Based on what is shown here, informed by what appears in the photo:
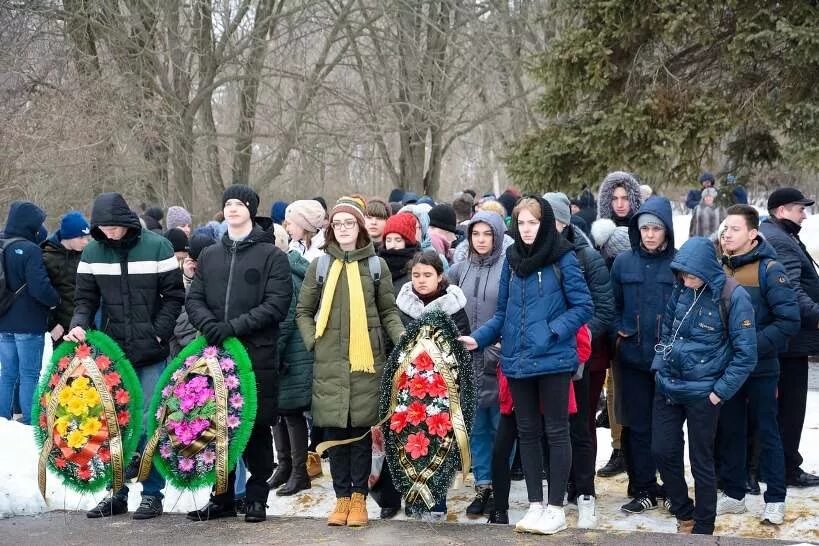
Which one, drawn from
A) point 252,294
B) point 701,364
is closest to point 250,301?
point 252,294

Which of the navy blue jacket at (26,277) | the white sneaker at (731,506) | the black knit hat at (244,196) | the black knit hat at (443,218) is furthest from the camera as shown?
the navy blue jacket at (26,277)

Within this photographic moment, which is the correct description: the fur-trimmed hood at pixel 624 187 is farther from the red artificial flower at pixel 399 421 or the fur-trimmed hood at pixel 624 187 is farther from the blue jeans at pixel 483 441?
the red artificial flower at pixel 399 421

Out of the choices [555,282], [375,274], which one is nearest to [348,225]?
[375,274]

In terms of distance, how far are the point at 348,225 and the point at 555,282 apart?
4.39 ft

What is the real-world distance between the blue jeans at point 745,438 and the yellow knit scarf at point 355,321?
245cm

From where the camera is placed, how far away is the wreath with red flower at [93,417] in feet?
20.4

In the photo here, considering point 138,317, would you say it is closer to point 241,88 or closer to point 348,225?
point 348,225

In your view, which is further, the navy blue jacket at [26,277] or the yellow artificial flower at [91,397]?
the navy blue jacket at [26,277]

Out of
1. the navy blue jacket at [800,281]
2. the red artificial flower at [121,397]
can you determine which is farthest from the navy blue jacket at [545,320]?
the red artificial flower at [121,397]

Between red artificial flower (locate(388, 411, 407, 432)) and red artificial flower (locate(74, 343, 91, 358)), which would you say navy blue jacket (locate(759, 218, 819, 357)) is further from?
red artificial flower (locate(74, 343, 91, 358))

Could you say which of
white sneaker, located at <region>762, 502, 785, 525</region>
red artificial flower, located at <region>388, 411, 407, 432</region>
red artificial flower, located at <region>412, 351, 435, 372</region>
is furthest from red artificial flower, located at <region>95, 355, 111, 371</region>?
white sneaker, located at <region>762, 502, 785, 525</region>

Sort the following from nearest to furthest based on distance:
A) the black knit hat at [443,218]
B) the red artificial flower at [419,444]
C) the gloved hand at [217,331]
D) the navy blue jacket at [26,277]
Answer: the gloved hand at [217,331] < the red artificial flower at [419,444] < the black knit hat at [443,218] < the navy blue jacket at [26,277]

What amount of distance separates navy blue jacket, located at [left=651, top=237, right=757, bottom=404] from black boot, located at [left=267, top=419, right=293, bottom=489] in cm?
306

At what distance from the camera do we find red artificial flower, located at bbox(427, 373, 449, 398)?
6039mm
